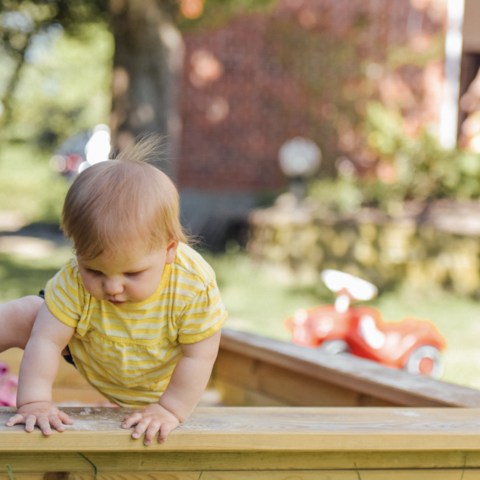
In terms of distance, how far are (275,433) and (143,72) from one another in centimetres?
606

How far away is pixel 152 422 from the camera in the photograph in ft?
6.32

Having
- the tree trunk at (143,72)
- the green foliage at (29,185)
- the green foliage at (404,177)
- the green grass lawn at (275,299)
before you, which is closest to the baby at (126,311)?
the green grass lawn at (275,299)

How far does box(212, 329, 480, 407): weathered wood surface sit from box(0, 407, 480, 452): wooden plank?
57 cm

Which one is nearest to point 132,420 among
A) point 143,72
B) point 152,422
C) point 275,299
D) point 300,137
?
point 152,422

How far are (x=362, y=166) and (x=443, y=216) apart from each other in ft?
8.74

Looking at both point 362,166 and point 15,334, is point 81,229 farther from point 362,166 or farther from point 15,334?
point 362,166

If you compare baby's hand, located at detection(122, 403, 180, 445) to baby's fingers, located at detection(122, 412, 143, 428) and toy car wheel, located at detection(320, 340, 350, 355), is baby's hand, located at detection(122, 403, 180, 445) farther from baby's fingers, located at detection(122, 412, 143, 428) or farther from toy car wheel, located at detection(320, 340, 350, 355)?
toy car wheel, located at detection(320, 340, 350, 355)

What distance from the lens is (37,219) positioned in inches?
591

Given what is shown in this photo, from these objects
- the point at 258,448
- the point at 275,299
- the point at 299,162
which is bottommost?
the point at 275,299

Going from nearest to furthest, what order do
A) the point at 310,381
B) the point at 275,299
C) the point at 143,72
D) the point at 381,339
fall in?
the point at 310,381
the point at 381,339
the point at 143,72
the point at 275,299

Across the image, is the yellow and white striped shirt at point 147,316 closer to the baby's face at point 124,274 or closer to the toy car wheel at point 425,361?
the baby's face at point 124,274

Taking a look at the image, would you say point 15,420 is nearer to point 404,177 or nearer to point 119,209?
point 119,209

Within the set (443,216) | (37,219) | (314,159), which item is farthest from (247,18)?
(37,219)

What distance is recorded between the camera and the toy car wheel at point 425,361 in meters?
4.65
